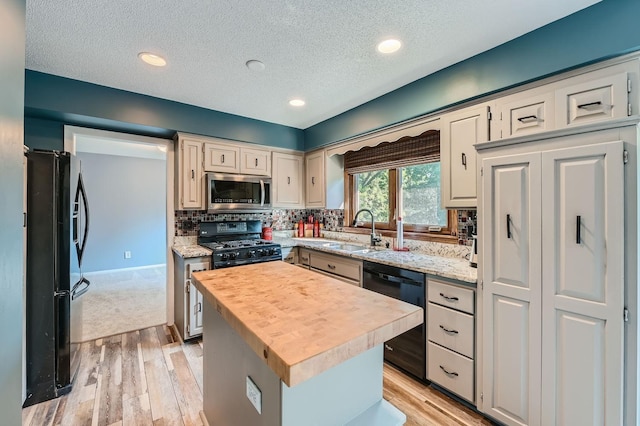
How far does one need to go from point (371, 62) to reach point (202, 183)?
2.14m

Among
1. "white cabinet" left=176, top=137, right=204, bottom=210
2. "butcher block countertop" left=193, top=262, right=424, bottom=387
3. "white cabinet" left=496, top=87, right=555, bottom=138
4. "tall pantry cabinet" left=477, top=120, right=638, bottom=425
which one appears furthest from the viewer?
"white cabinet" left=176, top=137, right=204, bottom=210

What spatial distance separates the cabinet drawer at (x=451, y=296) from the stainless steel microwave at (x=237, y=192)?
7.10 ft

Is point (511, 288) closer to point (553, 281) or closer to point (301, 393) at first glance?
point (553, 281)

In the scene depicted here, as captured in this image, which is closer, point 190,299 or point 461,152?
point 461,152

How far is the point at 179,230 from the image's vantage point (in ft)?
10.5

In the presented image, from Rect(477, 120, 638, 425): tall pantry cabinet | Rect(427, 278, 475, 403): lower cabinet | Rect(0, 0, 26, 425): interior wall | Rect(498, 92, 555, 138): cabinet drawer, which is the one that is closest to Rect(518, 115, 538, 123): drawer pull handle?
Rect(498, 92, 555, 138): cabinet drawer

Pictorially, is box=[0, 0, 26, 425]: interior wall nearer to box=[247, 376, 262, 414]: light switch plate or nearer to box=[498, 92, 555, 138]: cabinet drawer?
box=[247, 376, 262, 414]: light switch plate

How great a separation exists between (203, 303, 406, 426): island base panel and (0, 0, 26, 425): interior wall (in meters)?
0.71

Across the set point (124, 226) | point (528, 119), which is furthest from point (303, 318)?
point (124, 226)

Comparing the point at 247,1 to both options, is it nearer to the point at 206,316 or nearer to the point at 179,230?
Answer: the point at 206,316

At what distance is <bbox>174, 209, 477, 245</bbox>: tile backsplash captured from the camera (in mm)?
2379

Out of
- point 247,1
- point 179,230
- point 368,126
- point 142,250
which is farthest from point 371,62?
point 142,250

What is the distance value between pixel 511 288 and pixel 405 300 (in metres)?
0.75

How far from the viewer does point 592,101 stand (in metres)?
1.51
